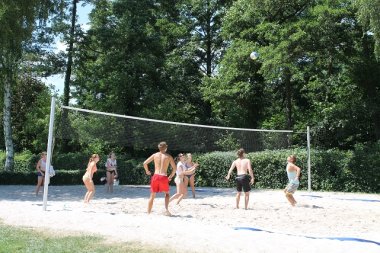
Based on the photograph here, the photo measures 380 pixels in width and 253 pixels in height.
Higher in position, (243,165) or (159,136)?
(159,136)

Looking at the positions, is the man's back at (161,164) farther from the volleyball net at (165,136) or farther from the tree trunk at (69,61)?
the tree trunk at (69,61)

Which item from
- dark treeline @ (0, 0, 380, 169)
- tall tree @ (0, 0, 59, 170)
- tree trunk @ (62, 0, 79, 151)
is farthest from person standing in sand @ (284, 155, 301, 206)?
tree trunk @ (62, 0, 79, 151)

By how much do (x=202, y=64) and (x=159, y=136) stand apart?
56.8 feet

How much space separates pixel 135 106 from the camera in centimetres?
3112

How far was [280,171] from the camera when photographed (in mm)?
21859

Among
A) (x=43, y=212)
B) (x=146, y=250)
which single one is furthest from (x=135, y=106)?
(x=146, y=250)

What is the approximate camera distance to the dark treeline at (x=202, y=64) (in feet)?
77.4

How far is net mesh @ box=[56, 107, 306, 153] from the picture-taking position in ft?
67.6

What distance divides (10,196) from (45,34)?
16.6 meters

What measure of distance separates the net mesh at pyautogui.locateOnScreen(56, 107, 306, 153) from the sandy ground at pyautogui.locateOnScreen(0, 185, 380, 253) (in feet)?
17.7

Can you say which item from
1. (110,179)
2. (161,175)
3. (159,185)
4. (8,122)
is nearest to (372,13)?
(161,175)

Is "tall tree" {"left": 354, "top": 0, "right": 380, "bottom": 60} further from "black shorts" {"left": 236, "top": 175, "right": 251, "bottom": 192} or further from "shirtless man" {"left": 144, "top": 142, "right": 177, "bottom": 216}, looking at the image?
"shirtless man" {"left": 144, "top": 142, "right": 177, "bottom": 216}

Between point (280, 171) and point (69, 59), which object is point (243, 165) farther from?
point (69, 59)

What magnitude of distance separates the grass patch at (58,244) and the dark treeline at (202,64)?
13.5 metres
